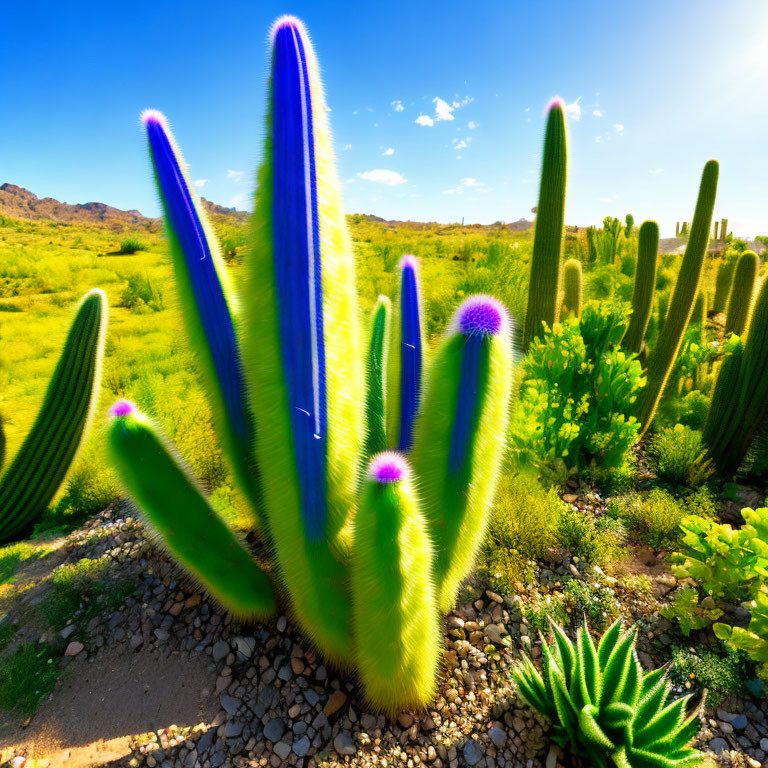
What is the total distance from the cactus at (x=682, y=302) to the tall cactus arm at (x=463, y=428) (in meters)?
3.28

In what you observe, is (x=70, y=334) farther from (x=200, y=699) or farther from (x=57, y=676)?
(x=200, y=699)

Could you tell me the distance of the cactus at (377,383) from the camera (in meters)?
1.97

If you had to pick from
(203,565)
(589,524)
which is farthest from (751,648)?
(203,565)

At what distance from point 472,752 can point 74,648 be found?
5.75 feet

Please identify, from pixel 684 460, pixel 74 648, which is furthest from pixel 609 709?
pixel 684 460

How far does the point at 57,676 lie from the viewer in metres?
1.90

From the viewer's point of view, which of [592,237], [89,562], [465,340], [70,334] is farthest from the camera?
[592,237]

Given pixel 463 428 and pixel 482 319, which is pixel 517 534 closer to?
pixel 463 428

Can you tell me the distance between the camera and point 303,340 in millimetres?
1277

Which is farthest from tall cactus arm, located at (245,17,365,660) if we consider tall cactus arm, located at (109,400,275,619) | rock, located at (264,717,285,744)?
rock, located at (264,717,285,744)

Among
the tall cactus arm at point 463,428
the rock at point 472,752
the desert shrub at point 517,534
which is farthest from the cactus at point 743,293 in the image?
the rock at point 472,752

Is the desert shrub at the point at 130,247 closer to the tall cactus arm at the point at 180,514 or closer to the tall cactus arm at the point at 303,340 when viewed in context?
the tall cactus arm at the point at 180,514

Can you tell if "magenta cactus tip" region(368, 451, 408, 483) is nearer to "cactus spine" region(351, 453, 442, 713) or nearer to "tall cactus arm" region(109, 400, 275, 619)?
"cactus spine" region(351, 453, 442, 713)

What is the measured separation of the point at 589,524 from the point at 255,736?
6.76ft
